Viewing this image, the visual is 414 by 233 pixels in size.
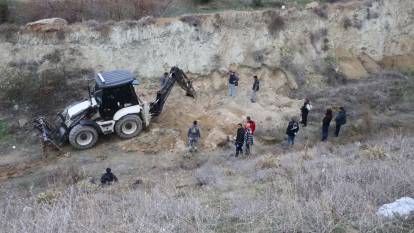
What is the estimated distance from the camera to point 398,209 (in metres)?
7.16

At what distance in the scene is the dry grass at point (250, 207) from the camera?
7035 mm

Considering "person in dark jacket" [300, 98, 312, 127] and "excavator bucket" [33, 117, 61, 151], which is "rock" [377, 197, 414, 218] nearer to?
"person in dark jacket" [300, 98, 312, 127]

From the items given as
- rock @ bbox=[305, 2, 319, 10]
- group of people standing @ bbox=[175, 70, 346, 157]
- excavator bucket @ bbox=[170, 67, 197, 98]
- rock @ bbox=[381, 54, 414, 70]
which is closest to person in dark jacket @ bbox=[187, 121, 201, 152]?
group of people standing @ bbox=[175, 70, 346, 157]

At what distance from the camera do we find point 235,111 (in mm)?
18312

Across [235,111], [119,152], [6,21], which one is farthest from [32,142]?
[235,111]

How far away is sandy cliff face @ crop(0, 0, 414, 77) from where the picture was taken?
62.3 ft

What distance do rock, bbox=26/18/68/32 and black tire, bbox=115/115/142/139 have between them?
5.33 meters

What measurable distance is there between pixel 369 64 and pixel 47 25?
542 inches

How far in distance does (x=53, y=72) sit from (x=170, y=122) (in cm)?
498

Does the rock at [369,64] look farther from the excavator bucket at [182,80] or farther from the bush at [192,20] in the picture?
the excavator bucket at [182,80]

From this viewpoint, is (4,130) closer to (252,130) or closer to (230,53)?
(252,130)

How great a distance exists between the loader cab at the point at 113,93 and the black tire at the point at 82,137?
0.62 meters

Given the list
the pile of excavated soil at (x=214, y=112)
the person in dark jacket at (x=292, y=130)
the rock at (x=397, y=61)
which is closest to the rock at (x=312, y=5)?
the pile of excavated soil at (x=214, y=112)

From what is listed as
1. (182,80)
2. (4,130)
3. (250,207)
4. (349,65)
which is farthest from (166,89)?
(250,207)
